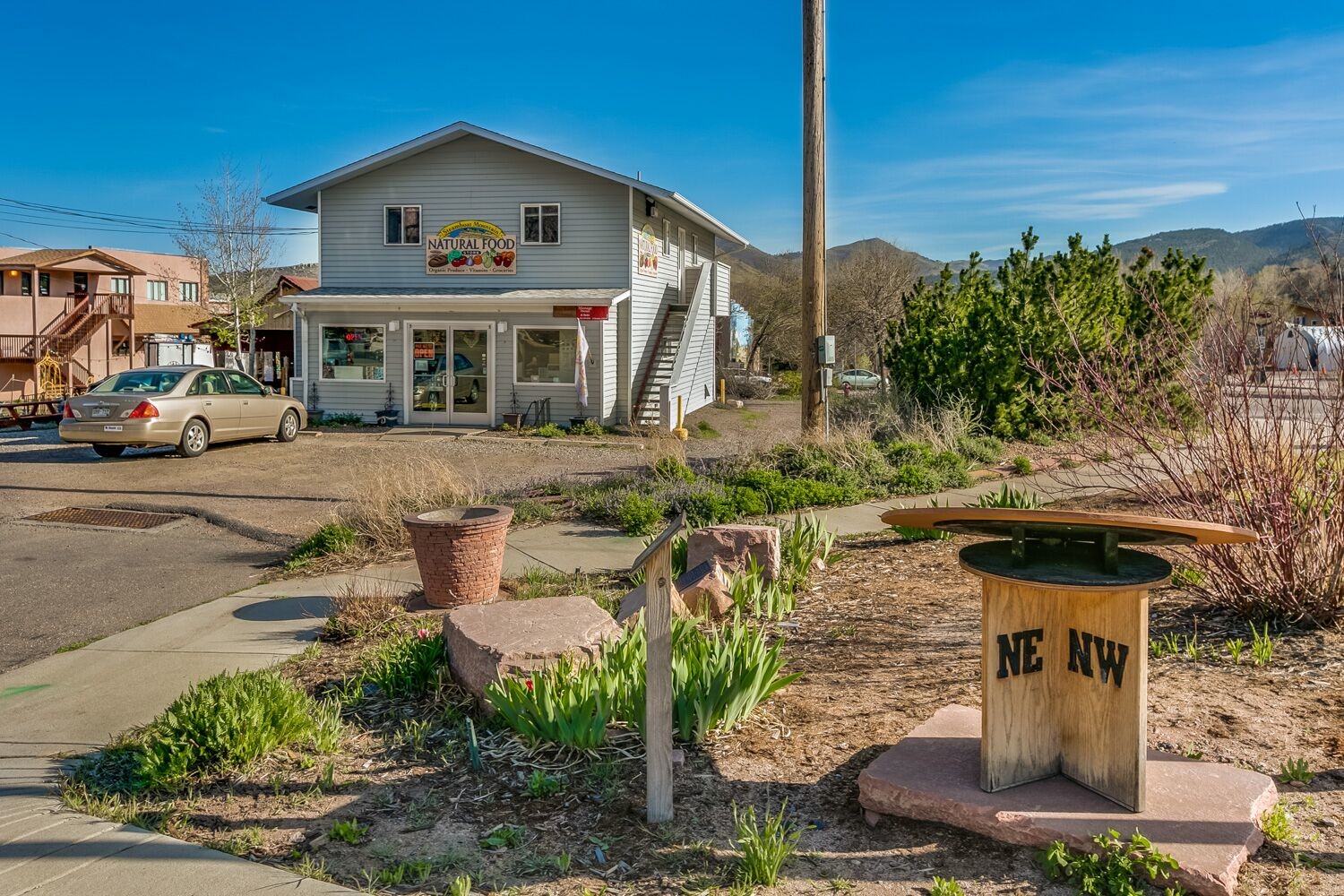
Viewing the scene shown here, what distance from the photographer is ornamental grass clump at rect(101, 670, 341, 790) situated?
14.5 ft

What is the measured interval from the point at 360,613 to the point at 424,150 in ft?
62.5

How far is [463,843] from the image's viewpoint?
383cm

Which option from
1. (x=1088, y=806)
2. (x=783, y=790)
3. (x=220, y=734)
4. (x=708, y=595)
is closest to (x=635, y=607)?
(x=708, y=595)

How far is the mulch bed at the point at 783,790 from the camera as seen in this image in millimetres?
3539

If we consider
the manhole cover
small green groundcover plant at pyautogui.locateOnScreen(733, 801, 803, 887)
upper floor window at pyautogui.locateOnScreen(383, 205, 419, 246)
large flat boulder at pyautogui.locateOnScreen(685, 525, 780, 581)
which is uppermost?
upper floor window at pyautogui.locateOnScreen(383, 205, 419, 246)

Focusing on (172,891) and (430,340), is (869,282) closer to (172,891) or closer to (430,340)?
(430,340)

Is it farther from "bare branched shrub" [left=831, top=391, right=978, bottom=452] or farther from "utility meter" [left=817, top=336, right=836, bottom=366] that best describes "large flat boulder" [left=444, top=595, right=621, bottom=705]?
"bare branched shrub" [left=831, top=391, right=978, bottom=452]

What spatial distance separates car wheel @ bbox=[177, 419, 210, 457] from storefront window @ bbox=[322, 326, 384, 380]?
664 cm

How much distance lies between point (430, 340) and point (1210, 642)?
20463 mm

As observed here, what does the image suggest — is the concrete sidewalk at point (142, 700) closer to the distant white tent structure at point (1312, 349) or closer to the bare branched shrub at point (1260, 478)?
the bare branched shrub at point (1260, 478)

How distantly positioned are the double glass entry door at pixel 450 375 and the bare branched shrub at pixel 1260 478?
18.8 meters

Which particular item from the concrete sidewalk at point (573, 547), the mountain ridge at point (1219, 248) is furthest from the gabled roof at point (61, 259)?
the concrete sidewalk at point (573, 547)

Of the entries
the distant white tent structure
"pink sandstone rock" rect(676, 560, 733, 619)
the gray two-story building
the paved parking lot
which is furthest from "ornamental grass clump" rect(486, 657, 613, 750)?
the gray two-story building

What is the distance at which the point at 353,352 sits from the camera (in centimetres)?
2461
